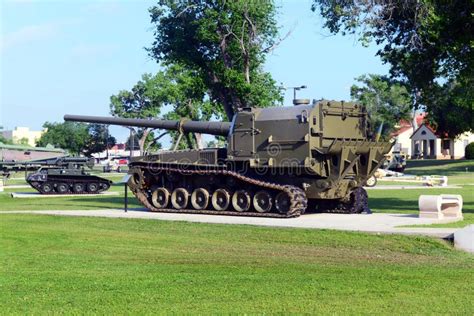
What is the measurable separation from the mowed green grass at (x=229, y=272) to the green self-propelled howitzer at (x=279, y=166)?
11.1ft

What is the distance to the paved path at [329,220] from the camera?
16.2 m

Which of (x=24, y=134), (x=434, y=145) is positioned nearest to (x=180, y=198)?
(x=434, y=145)

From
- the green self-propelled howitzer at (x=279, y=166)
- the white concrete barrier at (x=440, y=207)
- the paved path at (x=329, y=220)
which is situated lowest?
the paved path at (x=329, y=220)

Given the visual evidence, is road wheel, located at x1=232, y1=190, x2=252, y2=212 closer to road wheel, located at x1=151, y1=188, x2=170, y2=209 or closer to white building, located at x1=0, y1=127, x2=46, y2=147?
road wheel, located at x1=151, y1=188, x2=170, y2=209

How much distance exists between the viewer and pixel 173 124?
25953mm

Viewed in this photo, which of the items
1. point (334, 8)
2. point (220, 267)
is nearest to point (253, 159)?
point (334, 8)

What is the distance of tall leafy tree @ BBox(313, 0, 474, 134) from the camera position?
21188 millimetres

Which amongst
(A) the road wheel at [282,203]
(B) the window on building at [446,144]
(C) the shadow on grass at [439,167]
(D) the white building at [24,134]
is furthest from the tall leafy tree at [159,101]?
(D) the white building at [24,134]

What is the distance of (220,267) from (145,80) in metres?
85.0

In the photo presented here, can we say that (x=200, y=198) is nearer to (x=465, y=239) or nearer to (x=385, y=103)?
(x=465, y=239)

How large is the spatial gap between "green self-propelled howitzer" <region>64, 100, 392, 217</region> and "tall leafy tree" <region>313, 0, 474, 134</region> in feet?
7.93

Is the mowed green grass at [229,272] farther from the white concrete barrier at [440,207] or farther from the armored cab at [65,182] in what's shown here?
the armored cab at [65,182]

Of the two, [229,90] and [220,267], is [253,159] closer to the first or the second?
[220,267]

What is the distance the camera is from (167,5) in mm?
43594
